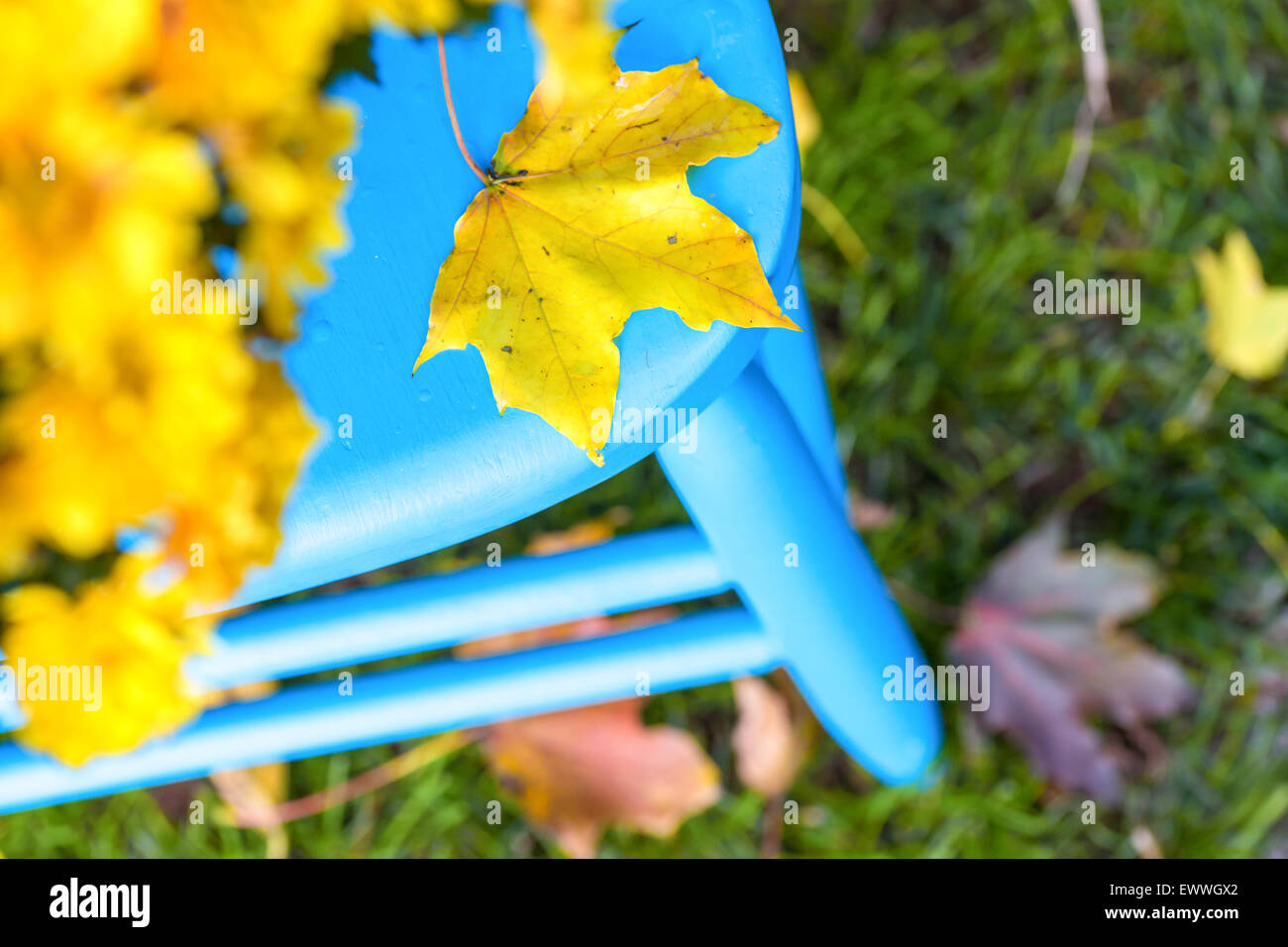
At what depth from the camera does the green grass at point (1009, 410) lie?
3.07 feet

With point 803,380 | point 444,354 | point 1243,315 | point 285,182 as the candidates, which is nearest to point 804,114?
point 803,380

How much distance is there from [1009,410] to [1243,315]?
0.24m

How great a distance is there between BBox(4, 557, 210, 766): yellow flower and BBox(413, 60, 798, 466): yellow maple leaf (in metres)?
0.15

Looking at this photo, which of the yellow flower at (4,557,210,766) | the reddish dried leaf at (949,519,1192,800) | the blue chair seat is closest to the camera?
the yellow flower at (4,557,210,766)

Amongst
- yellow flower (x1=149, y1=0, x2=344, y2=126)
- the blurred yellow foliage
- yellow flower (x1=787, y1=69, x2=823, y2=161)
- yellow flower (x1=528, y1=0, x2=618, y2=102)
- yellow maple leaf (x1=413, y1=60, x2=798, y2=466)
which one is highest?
yellow flower (x1=787, y1=69, x2=823, y2=161)

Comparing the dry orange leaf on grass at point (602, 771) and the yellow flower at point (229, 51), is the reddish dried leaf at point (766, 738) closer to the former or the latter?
the dry orange leaf on grass at point (602, 771)

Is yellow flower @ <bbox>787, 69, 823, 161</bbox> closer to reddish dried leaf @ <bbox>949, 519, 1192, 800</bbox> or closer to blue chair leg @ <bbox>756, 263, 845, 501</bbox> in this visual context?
blue chair leg @ <bbox>756, 263, 845, 501</bbox>

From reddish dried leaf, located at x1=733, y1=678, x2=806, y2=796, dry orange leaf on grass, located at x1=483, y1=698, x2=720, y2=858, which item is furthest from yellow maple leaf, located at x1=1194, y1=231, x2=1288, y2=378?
dry orange leaf on grass, located at x1=483, y1=698, x2=720, y2=858

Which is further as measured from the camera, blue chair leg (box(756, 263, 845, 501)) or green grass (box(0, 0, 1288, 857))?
green grass (box(0, 0, 1288, 857))

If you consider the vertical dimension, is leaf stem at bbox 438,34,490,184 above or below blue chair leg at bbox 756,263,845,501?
above

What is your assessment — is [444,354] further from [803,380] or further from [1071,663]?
[1071,663]

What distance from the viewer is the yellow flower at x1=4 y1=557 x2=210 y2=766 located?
0.32 meters

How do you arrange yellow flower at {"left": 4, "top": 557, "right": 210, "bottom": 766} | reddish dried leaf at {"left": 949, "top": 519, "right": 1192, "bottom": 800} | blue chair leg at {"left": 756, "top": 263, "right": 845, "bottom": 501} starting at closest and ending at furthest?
yellow flower at {"left": 4, "top": 557, "right": 210, "bottom": 766} < blue chair leg at {"left": 756, "top": 263, "right": 845, "bottom": 501} < reddish dried leaf at {"left": 949, "top": 519, "right": 1192, "bottom": 800}

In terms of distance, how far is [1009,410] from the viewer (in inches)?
39.3
